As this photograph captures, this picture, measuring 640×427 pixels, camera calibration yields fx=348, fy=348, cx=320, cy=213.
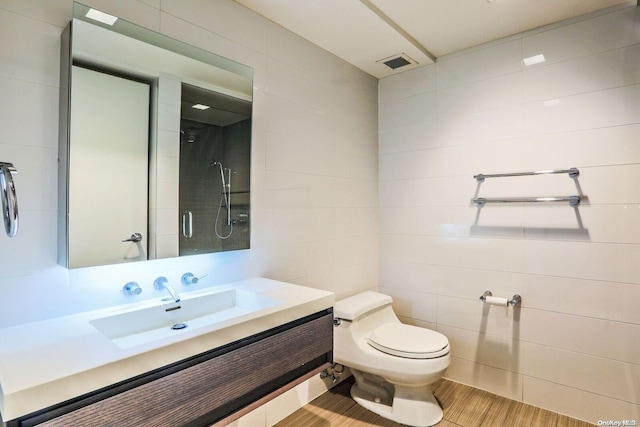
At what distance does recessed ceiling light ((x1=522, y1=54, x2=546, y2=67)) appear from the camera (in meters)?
2.08

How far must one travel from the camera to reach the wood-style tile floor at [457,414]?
1944 millimetres

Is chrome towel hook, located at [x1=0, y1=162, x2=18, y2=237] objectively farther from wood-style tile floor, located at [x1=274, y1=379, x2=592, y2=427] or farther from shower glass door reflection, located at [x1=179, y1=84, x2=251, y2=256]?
wood-style tile floor, located at [x1=274, y1=379, x2=592, y2=427]

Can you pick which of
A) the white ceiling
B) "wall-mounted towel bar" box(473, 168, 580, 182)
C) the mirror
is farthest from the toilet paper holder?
the white ceiling

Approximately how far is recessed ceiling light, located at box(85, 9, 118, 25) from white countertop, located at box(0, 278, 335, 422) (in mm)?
1084

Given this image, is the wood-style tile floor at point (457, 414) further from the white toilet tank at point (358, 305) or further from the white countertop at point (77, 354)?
the white countertop at point (77, 354)

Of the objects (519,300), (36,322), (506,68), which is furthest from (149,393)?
(506,68)

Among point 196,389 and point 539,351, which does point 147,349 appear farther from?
point 539,351

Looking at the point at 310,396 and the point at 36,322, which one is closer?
the point at 36,322

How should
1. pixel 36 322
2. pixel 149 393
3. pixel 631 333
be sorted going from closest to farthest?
pixel 149 393 < pixel 36 322 < pixel 631 333

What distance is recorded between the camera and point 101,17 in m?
1.30

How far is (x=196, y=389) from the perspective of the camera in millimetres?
1052

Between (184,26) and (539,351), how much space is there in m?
2.60

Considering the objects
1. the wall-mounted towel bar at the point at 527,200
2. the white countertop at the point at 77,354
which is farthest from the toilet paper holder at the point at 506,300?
the white countertop at the point at 77,354

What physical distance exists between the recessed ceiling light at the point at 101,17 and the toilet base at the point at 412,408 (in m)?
2.24
